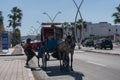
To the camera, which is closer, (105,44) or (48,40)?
(48,40)

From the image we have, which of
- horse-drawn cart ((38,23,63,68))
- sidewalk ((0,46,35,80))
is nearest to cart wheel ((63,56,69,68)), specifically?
horse-drawn cart ((38,23,63,68))

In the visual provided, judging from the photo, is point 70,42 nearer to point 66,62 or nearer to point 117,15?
point 66,62

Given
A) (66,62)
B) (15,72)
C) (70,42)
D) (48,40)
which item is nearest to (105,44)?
(48,40)

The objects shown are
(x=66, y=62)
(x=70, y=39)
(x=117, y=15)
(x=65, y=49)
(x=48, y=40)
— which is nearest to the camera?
(x=70, y=39)

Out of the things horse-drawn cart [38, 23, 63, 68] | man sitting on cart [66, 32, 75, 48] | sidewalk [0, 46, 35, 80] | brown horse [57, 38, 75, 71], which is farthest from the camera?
horse-drawn cart [38, 23, 63, 68]

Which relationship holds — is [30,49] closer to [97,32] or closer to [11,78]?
[11,78]

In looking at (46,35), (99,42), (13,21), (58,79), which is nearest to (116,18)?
(99,42)

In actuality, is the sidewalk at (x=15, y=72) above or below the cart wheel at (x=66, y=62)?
below

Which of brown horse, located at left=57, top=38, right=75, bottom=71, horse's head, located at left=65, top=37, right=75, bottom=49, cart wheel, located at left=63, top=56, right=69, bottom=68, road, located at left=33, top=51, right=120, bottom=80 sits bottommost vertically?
road, located at left=33, top=51, right=120, bottom=80

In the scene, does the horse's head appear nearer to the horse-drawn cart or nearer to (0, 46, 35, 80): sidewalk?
(0, 46, 35, 80): sidewalk

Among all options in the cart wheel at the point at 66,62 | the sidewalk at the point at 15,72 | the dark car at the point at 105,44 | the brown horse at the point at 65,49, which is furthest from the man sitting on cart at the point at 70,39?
the dark car at the point at 105,44

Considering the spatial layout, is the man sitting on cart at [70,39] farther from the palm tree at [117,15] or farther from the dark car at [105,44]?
the palm tree at [117,15]

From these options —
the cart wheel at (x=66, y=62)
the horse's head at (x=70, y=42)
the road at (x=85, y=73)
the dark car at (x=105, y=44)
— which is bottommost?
the road at (x=85, y=73)

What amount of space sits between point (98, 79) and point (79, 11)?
50.2 meters
